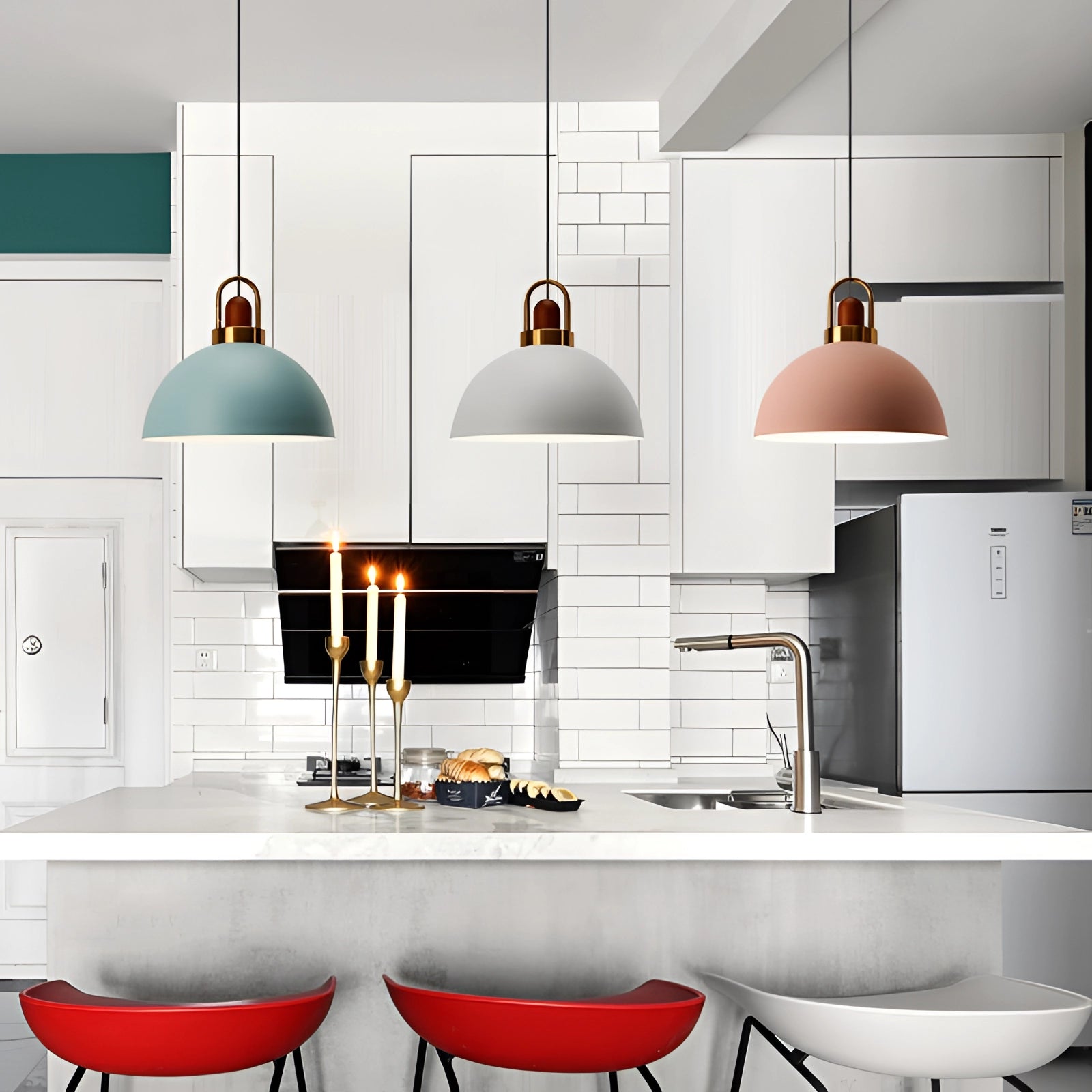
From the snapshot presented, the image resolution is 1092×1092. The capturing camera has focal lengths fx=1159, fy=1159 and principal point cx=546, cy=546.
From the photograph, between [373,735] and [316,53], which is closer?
[373,735]

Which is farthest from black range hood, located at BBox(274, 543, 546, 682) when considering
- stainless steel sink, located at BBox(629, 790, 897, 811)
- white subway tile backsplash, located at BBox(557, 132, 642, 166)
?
white subway tile backsplash, located at BBox(557, 132, 642, 166)

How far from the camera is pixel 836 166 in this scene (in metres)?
3.93

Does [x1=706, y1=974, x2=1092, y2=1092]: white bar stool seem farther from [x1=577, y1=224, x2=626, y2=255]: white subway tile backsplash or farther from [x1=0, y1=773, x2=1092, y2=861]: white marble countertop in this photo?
[x1=577, y1=224, x2=626, y2=255]: white subway tile backsplash

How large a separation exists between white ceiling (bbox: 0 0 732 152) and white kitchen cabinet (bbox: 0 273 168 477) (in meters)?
0.65

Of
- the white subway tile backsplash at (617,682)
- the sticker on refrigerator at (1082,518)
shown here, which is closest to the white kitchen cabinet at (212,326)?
the white subway tile backsplash at (617,682)

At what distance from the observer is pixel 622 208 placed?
391 cm

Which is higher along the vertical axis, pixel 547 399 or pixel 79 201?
pixel 79 201

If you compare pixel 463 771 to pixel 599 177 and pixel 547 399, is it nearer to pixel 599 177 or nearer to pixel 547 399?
pixel 547 399

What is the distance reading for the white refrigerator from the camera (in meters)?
3.50

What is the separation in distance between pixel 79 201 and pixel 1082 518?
366 centimetres

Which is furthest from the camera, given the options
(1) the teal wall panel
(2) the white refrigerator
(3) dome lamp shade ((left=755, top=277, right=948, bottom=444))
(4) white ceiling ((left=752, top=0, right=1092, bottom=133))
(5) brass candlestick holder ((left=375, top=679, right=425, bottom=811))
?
(1) the teal wall panel

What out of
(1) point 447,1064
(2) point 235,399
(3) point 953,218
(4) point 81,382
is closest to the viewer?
(1) point 447,1064

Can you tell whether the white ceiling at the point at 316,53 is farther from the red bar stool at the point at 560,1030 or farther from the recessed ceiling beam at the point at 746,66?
the red bar stool at the point at 560,1030

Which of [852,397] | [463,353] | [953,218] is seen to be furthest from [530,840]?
[953,218]
